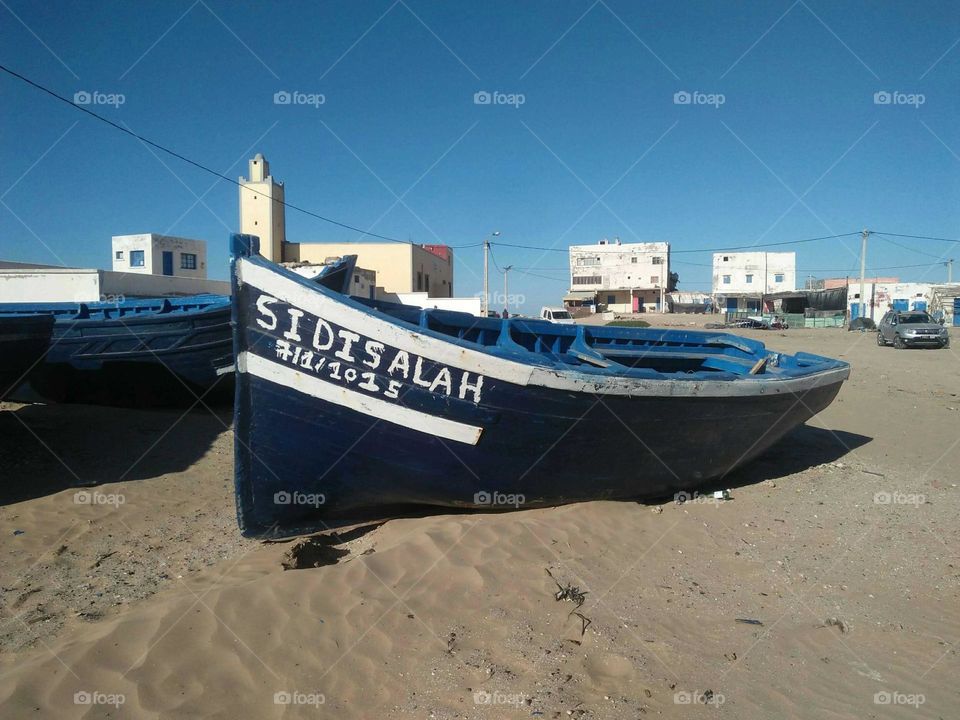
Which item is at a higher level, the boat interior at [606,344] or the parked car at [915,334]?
the boat interior at [606,344]

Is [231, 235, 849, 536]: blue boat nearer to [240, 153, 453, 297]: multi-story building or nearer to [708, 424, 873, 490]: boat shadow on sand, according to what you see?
[708, 424, 873, 490]: boat shadow on sand

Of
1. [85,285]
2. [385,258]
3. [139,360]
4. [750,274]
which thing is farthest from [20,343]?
[750,274]

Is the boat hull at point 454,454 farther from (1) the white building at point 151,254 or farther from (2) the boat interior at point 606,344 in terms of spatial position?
(1) the white building at point 151,254

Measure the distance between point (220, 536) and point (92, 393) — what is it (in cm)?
599

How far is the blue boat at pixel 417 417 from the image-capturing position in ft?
14.0

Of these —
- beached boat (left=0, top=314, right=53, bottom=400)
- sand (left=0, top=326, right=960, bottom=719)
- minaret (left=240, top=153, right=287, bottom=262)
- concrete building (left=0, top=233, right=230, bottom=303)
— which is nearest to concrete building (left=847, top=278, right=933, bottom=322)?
minaret (left=240, top=153, right=287, bottom=262)

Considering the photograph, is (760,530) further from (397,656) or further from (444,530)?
(397,656)

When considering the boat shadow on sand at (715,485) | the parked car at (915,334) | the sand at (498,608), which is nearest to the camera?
the sand at (498,608)

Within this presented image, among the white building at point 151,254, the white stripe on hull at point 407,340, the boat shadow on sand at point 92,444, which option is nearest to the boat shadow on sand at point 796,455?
the white stripe on hull at point 407,340

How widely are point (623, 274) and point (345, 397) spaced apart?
179 feet

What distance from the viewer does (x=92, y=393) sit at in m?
9.36

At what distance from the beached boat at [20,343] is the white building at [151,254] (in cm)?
2977

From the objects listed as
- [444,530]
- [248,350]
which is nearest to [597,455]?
[444,530]

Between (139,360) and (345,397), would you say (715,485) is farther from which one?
(139,360)
